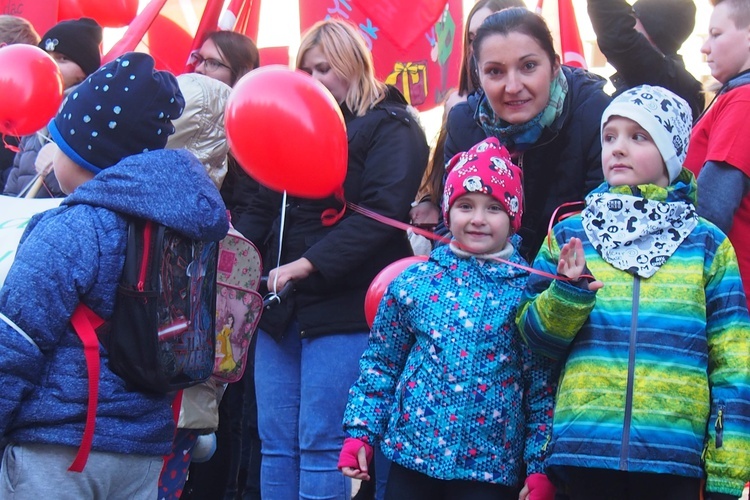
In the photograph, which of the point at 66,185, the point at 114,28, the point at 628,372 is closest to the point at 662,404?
the point at 628,372

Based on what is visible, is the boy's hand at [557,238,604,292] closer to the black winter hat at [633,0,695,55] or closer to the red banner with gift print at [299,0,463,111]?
the black winter hat at [633,0,695,55]

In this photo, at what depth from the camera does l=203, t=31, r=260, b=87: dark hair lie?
190 inches

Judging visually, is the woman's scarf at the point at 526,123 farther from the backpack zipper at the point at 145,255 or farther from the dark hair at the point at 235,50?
the dark hair at the point at 235,50

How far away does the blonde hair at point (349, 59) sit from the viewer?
393 cm

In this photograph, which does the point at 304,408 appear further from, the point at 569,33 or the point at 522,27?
the point at 569,33

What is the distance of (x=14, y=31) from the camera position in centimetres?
541

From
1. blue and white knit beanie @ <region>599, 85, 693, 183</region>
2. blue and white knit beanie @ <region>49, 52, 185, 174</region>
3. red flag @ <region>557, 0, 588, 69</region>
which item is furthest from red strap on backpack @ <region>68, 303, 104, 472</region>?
red flag @ <region>557, 0, 588, 69</region>

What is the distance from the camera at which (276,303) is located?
3.75 meters

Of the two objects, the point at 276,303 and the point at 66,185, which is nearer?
the point at 66,185

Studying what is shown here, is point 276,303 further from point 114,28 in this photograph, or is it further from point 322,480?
point 114,28

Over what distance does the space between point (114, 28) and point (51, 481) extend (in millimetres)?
4234

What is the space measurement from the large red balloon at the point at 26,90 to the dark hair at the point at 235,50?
93cm

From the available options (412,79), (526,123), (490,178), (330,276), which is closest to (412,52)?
(412,79)

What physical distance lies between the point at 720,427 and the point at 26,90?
3.13 metres
